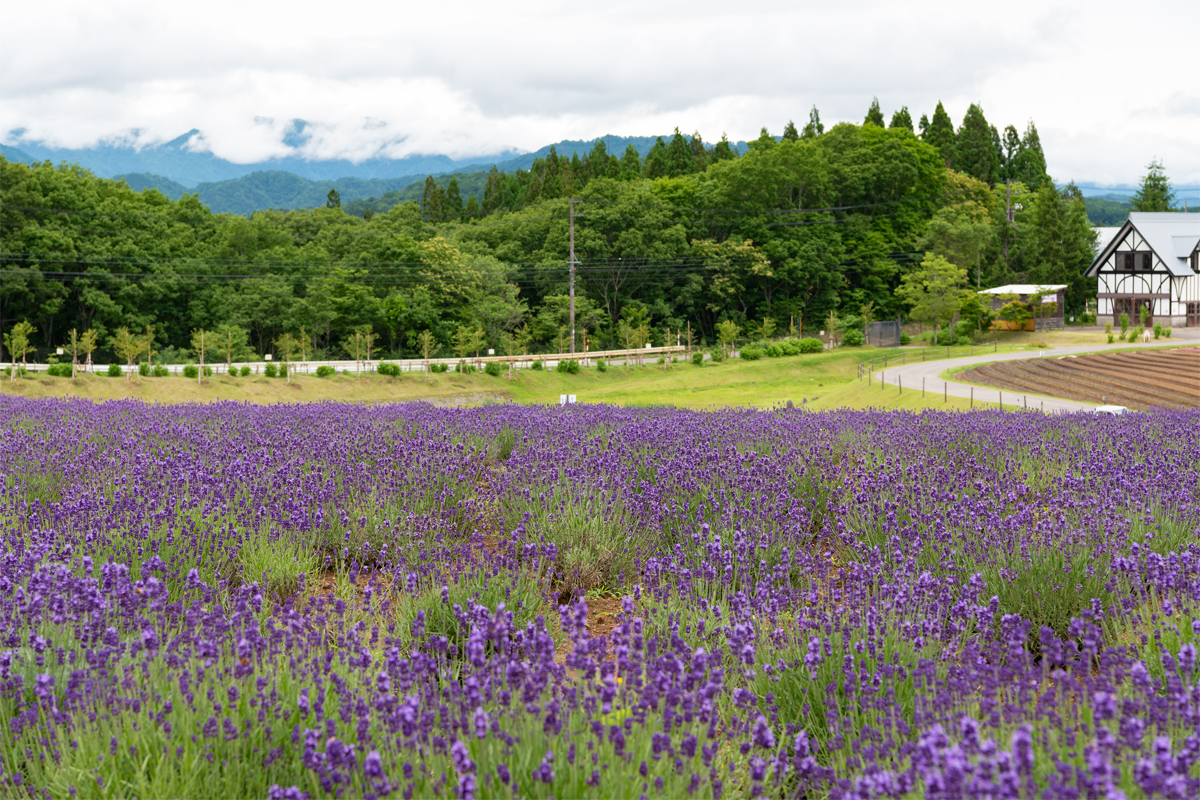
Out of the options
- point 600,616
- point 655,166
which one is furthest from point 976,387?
point 655,166

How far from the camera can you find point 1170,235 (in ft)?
178

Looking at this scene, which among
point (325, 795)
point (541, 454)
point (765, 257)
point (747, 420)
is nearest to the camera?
point (325, 795)

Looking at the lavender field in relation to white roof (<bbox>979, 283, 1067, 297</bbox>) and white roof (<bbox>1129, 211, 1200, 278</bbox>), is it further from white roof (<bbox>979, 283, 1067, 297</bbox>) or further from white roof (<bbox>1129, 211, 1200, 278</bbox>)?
white roof (<bbox>1129, 211, 1200, 278</bbox>)

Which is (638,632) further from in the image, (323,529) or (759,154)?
(759,154)

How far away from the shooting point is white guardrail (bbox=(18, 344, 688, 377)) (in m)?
→ 31.9

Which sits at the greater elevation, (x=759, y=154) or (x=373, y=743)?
(x=759, y=154)

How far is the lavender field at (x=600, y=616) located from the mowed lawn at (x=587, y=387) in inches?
566

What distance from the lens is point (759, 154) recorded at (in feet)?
211

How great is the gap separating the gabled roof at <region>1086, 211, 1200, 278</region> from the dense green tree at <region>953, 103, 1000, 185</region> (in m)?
30.9

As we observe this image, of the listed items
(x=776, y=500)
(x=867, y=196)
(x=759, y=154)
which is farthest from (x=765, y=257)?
(x=776, y=500)

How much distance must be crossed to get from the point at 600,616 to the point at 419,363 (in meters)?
34.6

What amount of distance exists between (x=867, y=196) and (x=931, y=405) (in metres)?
51.8

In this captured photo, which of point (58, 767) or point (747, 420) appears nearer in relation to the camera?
point (58, 767)

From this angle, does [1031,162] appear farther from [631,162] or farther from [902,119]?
[631,162]
